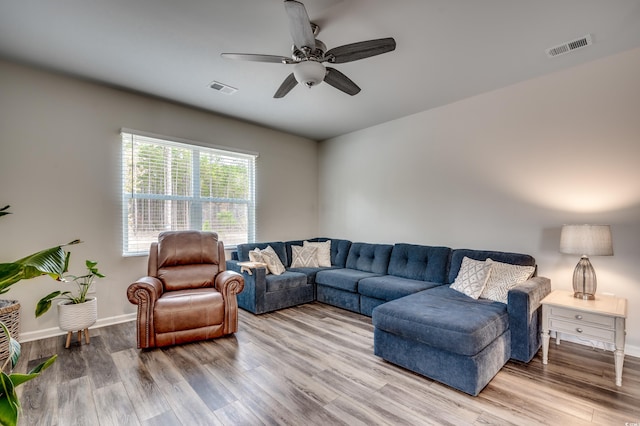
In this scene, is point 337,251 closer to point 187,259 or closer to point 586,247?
point 187,259

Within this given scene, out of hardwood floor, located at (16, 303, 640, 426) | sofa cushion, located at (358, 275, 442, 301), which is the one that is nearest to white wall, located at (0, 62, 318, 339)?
hardwood floor, located at (16, 303, 640, 426)

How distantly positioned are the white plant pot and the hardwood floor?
21cm

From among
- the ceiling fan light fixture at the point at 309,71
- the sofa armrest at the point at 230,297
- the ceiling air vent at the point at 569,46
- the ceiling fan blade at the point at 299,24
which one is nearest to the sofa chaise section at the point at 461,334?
the sofa armrest at the point at 230,297

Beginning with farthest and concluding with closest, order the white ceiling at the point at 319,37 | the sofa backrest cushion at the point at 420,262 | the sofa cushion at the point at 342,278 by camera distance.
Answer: the sofa cushion at the point at 342,278, the sofa backrest cushion at the point at 420,262, the white ceiling at the point at 319,37

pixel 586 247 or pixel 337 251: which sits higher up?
pixel 586 247

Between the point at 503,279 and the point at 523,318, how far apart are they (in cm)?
47

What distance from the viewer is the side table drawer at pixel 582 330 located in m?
2.26

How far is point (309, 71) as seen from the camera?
2.24 m

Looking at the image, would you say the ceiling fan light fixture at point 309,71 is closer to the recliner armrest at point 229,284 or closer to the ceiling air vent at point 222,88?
the ceiling air vent at point 222,88

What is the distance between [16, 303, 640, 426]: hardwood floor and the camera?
1870mm

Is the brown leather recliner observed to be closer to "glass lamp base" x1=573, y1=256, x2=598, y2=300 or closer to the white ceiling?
the white ceiling

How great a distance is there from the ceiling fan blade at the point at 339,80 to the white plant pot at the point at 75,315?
123 inches

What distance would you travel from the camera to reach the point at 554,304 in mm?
2490

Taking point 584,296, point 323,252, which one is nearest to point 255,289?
point 323,252
